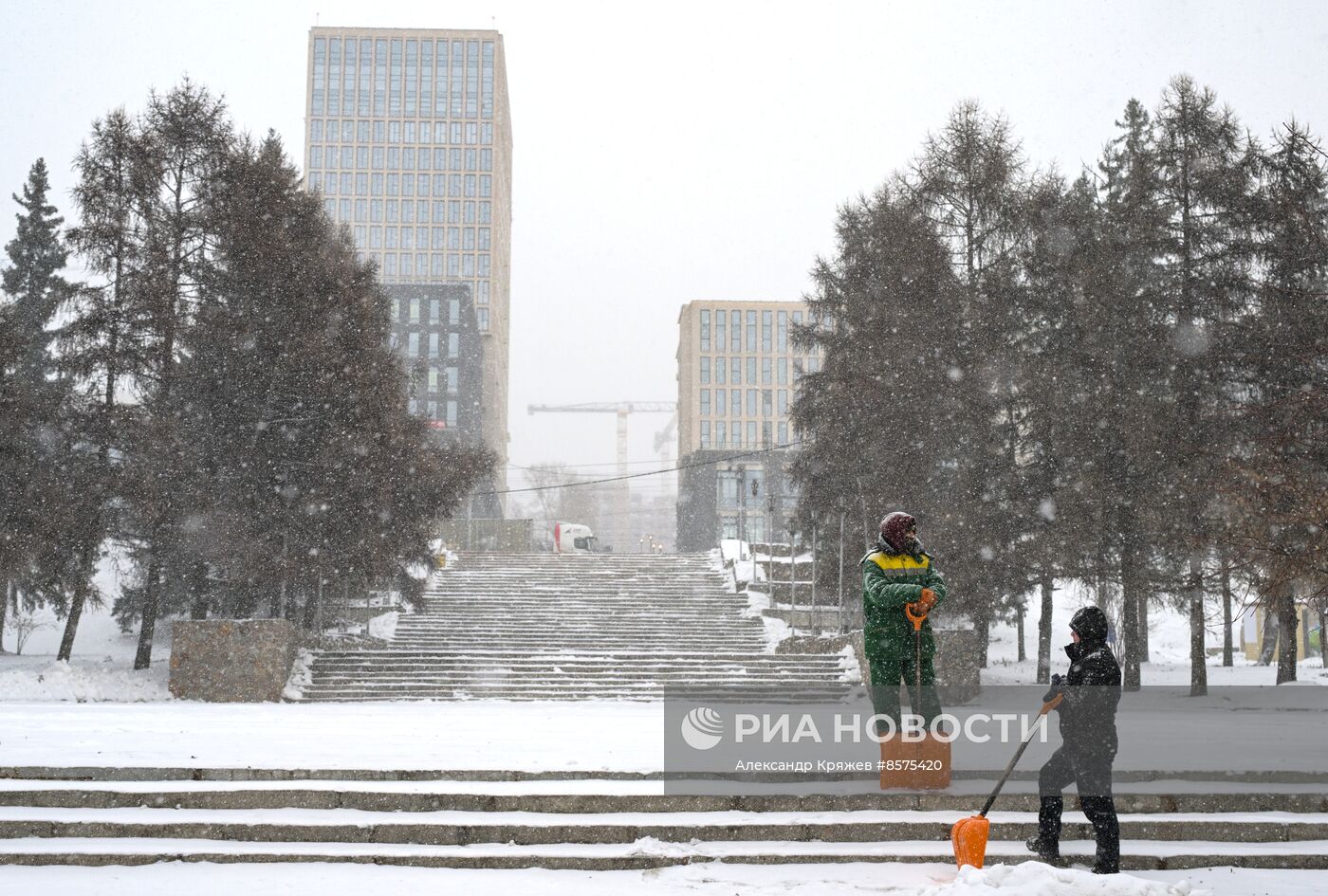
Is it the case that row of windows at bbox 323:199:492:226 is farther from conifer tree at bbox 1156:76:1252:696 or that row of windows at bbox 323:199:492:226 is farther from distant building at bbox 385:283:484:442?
conifer tree at bbox 1156:76:1252:696

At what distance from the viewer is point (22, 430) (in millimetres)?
19094

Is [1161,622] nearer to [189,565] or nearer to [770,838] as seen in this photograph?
[189,565]

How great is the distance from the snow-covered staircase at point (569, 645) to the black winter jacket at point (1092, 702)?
12164mm

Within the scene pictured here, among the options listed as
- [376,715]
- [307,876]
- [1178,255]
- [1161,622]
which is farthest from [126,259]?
[1161,622]

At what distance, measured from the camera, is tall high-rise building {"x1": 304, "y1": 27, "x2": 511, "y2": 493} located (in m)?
109

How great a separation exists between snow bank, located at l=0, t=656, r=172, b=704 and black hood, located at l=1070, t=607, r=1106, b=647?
47.8 feet

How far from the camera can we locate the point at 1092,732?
19.3 feet

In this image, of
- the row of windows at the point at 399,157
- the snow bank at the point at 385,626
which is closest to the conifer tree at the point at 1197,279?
the snow bank at the point at 385,626

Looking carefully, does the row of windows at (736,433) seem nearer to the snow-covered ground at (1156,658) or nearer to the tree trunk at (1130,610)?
the snow-covered ground at (1156,658)

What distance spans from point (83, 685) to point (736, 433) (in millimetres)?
92618

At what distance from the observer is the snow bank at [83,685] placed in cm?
1622

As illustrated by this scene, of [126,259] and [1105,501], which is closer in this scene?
[1105,501]

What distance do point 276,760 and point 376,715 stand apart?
4.78 meters

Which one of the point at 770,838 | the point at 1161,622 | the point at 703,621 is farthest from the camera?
the point at 1161,622
